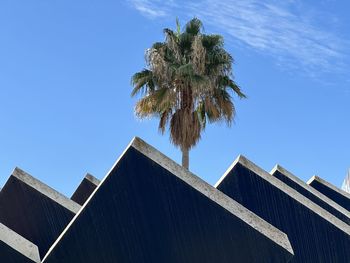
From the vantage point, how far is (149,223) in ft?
26.8

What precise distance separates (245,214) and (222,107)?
1073 cm

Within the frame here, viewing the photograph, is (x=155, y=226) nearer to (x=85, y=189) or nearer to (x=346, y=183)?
(x=85, y=189)

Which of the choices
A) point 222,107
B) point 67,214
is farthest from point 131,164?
point 222,107

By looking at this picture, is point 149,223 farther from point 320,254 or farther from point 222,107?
A: point 222,107

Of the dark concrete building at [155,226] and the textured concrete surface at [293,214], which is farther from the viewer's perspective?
the textured concrete surface at [293,214]

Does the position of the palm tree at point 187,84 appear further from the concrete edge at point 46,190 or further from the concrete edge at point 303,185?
the concrete edge at point 46,190

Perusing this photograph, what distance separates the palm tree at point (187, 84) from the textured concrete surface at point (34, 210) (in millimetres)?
6597

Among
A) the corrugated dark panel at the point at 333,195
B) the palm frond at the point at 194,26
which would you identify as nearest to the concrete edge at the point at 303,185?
the corrugated dark panel at the point at 333,195

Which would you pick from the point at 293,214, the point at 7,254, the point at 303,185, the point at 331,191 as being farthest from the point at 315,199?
the point at 7,254

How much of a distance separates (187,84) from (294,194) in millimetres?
7747

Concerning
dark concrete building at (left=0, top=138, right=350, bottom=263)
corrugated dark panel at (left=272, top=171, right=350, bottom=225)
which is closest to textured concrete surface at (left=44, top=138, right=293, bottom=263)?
dark concrete building at (left=0, top=138, right=350, bottom=263)

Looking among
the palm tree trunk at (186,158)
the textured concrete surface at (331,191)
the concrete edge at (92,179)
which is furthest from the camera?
the textured concrete surface at (331,191)

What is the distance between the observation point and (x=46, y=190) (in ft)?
39.5

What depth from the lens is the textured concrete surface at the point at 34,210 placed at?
1135 cm
